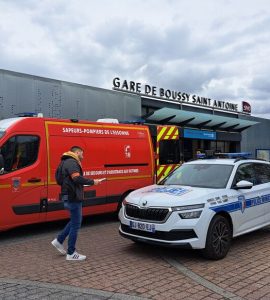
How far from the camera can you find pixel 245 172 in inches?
307

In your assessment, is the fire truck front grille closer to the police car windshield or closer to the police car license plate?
the police car license plate

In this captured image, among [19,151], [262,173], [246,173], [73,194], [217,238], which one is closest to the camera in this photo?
[73,194]

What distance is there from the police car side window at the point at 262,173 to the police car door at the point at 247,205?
0.16 m

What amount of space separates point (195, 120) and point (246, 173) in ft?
48.1

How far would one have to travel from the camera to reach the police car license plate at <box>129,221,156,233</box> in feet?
21.0

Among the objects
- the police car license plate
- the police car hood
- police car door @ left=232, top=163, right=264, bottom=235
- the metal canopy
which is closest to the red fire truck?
the police car hood

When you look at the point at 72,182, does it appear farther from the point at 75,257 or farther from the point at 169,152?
the point at 169,152

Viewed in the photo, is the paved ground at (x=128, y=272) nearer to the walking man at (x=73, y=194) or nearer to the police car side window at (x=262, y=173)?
the walking man at (x=73, y=194)

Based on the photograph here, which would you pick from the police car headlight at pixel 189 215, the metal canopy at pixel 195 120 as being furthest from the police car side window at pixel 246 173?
A: the metal canopy at pixel 195 120

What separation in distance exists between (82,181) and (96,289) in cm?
177

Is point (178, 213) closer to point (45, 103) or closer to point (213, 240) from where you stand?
point (213, 240)

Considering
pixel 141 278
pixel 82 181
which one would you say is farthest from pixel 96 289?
pixel 82 181

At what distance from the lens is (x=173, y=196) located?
21.5ft

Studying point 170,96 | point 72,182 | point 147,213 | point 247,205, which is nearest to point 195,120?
point 170,96
